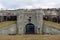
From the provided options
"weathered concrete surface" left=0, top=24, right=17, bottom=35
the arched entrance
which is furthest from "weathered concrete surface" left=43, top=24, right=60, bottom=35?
"weathered concrete surface" left=0, top=24, right=17, bottom=35

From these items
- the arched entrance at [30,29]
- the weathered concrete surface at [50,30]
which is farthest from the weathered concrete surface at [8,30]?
the weathered concrete surface at [50,30]

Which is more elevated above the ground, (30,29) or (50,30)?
(50,30)

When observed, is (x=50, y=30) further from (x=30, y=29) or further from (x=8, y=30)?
(x=8, y=30)

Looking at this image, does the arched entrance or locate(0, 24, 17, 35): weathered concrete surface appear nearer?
locate(0, 24, 17, 35): weathered concrete surface

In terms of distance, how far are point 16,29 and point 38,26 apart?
376 centimetres

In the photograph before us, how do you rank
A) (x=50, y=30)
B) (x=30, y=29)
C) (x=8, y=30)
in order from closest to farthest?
(x=8, y=30) < (x=50, y=30) < (x=30, y=29)

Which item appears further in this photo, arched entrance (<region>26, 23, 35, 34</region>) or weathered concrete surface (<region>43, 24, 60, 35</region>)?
arched entrance (<region>26, 23, 35, 34</region>)

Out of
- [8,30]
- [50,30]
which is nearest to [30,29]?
[50,30]

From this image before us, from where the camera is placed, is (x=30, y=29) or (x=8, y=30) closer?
(x=8, y=30)

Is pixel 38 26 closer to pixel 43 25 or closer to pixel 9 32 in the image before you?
pixel 43 25

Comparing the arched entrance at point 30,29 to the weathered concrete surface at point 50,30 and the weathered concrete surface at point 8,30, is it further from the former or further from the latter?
the weathered concrete surface at point 8,30

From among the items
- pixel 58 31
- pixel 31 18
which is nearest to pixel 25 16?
pixel 31 18

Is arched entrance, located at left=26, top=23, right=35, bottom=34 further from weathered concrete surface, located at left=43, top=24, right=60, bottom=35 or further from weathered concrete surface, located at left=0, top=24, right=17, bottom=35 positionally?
weathered concrete surface, located at left=0, top=24, right=17, bottom=35

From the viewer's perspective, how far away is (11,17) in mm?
47844
